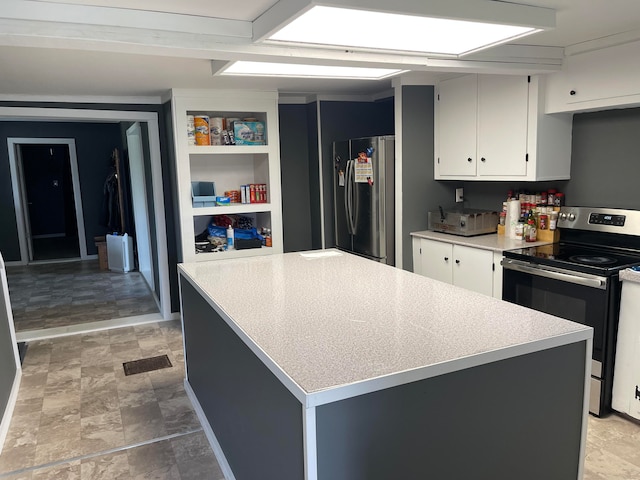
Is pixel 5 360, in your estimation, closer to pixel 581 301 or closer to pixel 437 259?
pixel 437 259

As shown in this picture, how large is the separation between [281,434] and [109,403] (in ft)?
6.84

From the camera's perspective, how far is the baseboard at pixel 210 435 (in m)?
2.38

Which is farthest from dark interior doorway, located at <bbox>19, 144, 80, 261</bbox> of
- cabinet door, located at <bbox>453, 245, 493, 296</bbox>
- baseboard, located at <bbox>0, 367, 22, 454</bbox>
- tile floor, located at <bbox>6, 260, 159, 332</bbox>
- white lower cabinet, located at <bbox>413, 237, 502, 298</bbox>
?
cabinet door, located at <bbox>453, 245, 493, 296</bbox>

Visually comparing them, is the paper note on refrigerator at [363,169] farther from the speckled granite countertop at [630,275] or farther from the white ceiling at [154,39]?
the speckled granite countertop at [630,275]

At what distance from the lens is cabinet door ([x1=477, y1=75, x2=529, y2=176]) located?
3.44 meters

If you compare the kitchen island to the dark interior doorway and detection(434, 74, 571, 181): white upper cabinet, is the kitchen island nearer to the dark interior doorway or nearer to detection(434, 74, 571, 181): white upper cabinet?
detection(434, 74, 571, 181): white upper cabinet

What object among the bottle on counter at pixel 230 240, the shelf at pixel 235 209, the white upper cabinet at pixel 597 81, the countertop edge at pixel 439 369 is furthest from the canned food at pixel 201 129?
the countertop edge at pixel 439 369

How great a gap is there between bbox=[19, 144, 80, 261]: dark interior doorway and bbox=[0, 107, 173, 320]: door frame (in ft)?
19.4

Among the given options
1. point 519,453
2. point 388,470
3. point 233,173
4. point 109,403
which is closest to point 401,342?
point 388,470

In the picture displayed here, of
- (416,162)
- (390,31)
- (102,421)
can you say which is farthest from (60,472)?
(416,162)

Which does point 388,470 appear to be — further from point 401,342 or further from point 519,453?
point 519,453

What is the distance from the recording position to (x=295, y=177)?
16.3 feet

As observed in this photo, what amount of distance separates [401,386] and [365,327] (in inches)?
14.9

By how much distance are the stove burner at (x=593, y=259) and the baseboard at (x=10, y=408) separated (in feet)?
11.0
